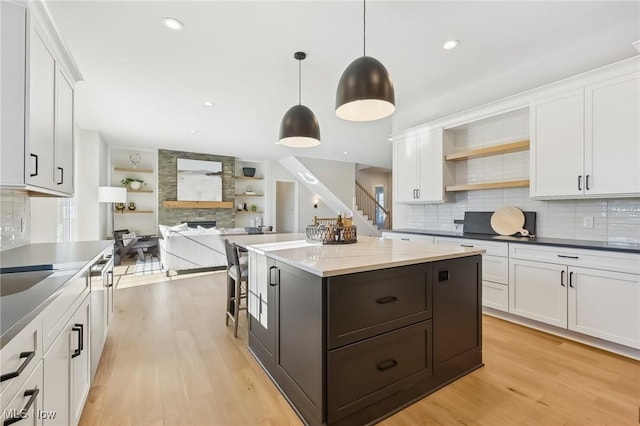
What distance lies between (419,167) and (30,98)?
403cm

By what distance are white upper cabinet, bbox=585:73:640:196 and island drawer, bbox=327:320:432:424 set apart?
2203 mm

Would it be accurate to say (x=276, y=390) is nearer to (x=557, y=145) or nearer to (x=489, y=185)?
(x=489, y=185)

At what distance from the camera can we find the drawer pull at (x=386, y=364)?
1649 millimetres

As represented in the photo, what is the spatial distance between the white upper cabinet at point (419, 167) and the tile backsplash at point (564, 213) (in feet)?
1.24

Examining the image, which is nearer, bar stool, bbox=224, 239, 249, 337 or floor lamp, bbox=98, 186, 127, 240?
bar stool, bbox=224, 239, 249, 337

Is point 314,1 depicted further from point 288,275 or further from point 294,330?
point 294,330

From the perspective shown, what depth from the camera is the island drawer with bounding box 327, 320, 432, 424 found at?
1493 mm

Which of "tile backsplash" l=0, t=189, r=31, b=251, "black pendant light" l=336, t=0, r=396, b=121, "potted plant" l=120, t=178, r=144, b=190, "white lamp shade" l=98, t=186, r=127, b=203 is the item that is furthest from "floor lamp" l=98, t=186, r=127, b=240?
"black pendant light" l=336, t=0, r=396, b=121

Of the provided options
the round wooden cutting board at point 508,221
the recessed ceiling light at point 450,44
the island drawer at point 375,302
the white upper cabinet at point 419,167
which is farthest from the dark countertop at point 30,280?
the round wooden cutting board at point 508,221

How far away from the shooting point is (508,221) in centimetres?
345

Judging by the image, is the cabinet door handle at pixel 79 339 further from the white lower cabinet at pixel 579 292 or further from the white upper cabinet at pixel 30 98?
the white lower cabinet at pixel 579 292

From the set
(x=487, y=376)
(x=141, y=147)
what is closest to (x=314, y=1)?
(x=487, y=376)

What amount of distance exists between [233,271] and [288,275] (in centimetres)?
127

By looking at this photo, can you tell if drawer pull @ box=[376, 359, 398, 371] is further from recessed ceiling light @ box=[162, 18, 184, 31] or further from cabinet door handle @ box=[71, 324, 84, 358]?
recessed ceiling light @ box=[162, 18, 184, 31]
